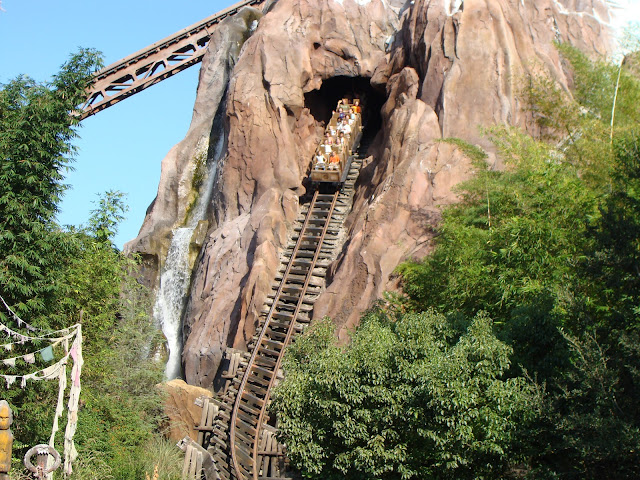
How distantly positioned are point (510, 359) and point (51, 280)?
8781 mm

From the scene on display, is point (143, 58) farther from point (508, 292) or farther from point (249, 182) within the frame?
point (508, 292)

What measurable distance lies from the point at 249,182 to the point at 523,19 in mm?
8939

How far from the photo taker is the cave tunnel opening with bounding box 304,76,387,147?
82.1ft

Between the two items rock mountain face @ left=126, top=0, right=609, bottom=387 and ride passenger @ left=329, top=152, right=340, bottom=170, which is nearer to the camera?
rock mountain face @ left=126, top=0, right=609, bottom=387

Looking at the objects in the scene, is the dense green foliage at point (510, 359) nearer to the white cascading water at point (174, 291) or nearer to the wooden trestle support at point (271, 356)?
the wooden trestle support at point (271, 356)

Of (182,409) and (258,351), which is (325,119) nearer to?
(258,351)

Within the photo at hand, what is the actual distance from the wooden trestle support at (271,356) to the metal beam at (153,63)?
12.2 metres

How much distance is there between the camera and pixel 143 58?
29750 millimetres

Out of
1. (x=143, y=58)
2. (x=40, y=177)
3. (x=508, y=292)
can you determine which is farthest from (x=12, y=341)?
(x=143, y=58)

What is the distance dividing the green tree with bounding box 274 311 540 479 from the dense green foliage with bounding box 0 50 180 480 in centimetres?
359

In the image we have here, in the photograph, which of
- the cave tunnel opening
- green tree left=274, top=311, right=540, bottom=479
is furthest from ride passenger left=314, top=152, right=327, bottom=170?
green tree left=274, top=311, right=540, bottom=479

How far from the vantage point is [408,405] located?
33.6 ft

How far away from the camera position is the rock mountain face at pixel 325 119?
16.6 metres

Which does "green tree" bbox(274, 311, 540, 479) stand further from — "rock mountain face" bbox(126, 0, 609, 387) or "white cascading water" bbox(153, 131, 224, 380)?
"white cascading water" bbox(153, 131, 224, 380)
